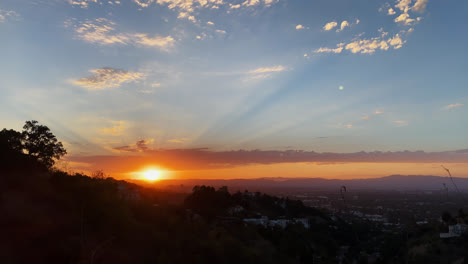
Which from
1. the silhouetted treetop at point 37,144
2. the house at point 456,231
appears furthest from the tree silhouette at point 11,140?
the house at point 456,231

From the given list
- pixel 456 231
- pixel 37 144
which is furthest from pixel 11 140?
pixel 456 231

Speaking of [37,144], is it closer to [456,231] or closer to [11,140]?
[11,140]

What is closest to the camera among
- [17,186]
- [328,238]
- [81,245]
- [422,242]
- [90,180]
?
[81,245]

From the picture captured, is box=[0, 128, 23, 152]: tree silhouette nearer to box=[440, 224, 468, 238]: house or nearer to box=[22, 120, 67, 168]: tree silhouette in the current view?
box=[22, 120, 67, 168]: tree silhouette

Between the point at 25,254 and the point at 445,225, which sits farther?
the point at 445,225

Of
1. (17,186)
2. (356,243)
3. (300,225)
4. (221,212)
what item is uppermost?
(17,186)

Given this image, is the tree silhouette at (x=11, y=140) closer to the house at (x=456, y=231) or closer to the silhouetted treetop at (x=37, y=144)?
the silhouetted treetop at (x=37, y=144)

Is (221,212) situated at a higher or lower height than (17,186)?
lower

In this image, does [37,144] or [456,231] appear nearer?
[37,144]

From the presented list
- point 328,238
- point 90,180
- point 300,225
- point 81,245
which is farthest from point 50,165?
point 328,238

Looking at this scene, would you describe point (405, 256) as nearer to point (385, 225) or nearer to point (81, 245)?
point (385, 225)

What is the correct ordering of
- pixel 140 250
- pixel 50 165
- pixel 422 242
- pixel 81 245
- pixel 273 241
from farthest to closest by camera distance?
pixel 422 242, pixel 273 241, pixel 50 165, pixel 140 250, pixel 81 245
